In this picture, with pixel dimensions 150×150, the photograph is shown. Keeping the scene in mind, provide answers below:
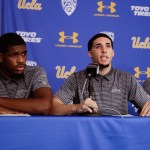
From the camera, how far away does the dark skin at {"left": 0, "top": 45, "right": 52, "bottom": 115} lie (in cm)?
166

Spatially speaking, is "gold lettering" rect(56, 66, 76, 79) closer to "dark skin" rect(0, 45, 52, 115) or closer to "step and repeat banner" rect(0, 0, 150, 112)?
"step and repeat banner" rect(0, 0, 150, 112)

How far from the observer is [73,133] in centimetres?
121

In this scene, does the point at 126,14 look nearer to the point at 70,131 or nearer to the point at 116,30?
the point at 116,30

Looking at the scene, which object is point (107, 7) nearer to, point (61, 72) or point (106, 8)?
point (106, 8)

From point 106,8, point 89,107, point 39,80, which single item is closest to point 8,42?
point 39,80

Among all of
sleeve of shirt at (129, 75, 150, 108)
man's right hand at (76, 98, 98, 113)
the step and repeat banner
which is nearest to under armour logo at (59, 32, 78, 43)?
the step and repeat banner

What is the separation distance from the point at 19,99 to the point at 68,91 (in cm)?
64

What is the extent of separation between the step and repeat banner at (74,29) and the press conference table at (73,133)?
1934 mm

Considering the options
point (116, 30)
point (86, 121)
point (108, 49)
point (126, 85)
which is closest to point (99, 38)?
point (108, 49)

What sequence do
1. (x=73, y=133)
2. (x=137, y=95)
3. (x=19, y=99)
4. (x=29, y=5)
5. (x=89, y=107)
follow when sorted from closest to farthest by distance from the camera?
1. (x=73, y=133)
2. (x=89, y=107)
3. (x=19, y=99)
4. (x=137, y=95)
5. (x=29, y=5)

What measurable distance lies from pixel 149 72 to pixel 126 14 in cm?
63

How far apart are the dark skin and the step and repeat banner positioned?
1.01 m

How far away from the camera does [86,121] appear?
1.22 meters

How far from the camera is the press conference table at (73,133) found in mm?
1174
